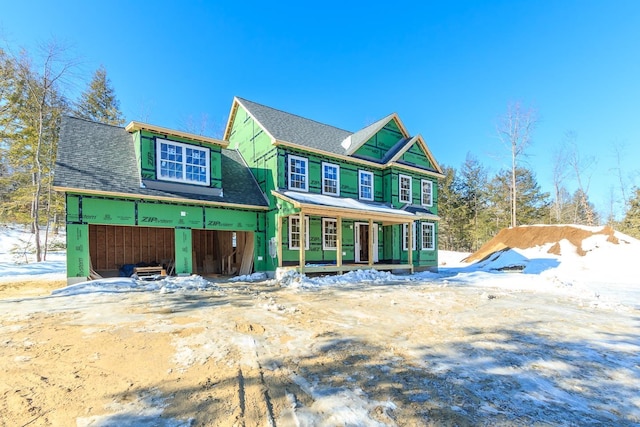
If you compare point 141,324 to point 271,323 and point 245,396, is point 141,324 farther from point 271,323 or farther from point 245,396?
point 245,396

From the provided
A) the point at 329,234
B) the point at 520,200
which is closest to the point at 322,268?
the point at 329,234

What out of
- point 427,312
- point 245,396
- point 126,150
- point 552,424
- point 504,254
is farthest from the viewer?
point 504,254

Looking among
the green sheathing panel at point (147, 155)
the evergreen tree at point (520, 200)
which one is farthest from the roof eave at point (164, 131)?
the evergreen tree at point (520, 200)

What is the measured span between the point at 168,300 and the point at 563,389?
7989 millimetres

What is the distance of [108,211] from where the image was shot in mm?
10562

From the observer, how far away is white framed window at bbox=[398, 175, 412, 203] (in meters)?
17.4

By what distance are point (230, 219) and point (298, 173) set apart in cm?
375

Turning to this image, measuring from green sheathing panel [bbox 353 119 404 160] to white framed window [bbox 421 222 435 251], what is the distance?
4.88m

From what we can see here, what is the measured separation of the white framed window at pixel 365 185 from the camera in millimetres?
16420

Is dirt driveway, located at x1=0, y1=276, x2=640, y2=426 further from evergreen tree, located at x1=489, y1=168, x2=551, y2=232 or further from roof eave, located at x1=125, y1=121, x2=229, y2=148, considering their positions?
evergreen tree, located at x1=489, y1=168, x2=551, y2=232

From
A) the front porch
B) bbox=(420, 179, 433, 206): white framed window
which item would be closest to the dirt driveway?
the front porch

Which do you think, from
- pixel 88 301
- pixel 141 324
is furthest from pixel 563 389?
pixel 88 301

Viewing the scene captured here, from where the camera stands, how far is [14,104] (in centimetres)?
1805

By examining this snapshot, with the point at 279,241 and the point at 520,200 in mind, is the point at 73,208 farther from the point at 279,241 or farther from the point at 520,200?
the point at 520,200
